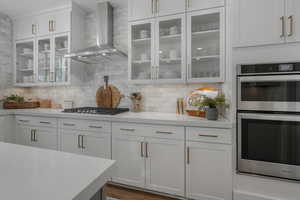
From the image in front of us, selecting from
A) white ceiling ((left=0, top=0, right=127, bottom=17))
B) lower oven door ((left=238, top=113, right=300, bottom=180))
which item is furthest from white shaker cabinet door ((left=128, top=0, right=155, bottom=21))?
lower oven door ((left=238, top=113, right=300, bottom=180))

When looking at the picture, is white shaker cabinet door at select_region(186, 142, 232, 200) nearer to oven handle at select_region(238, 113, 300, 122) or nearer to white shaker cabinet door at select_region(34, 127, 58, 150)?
→ oven handle at select_region(238, 113, 300, 122)

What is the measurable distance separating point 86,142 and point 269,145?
2.14 metres

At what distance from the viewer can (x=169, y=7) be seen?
7.29ft

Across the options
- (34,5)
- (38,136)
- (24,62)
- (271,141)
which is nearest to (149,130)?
(271,141)

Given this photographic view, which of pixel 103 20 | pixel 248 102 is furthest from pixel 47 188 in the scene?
pixel 103 20

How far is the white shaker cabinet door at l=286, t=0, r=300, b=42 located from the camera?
149 cm

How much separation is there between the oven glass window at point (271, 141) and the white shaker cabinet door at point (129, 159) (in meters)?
1.14

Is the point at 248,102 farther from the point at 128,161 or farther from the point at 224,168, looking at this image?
the point at 128,161

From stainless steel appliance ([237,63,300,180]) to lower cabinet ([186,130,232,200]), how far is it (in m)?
0.15

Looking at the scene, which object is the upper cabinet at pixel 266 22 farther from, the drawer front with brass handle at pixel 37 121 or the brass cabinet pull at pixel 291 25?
the drawer front with brass handle at pixel 37 121

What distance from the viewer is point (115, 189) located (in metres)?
2.17

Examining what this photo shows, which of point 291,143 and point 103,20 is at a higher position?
point 103,20

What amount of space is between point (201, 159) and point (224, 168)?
0.24 meters

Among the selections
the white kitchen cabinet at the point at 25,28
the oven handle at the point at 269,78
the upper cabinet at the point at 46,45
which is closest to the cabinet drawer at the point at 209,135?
the oven handle at the point at 269,78
